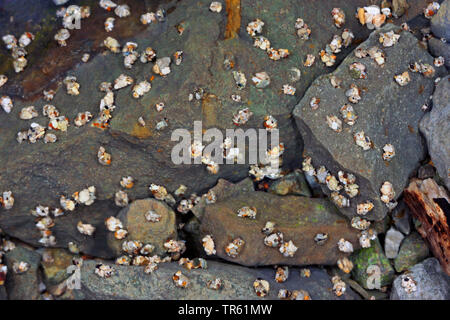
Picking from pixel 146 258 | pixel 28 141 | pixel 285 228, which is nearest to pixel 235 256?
pixel 285 228

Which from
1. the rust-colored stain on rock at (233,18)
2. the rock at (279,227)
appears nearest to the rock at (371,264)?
the rock at (279,227)

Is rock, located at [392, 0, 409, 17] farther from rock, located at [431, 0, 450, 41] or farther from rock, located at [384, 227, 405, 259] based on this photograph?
rock, located at [384, 227, 405, 259]

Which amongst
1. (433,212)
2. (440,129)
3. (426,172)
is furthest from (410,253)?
(440,129)

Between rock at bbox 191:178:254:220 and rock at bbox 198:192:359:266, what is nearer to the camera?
rock at bbox 198:192:359:266

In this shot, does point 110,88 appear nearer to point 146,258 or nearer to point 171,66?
point 171,66

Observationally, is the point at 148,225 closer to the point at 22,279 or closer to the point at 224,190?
the point at 224,190

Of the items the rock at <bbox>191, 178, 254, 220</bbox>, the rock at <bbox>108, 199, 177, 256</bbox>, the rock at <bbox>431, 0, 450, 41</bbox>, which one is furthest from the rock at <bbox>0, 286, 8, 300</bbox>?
the rock at <bbox>431, 0, 450, 41</bbox>
